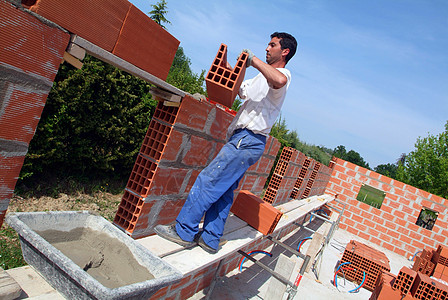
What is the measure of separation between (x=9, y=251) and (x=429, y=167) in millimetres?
20719

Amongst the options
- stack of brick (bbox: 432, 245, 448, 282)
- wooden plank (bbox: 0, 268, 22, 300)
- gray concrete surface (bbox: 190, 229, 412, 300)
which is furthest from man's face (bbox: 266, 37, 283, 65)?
stack of brick (bbox: 432, 245, 448, 282)

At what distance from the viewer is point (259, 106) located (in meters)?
2.50

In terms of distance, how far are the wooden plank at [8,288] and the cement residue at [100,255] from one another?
0.31 metres

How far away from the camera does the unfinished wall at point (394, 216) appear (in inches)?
432

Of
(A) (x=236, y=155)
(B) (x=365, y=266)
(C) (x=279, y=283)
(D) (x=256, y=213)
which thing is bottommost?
(B) (x=365, y=266)

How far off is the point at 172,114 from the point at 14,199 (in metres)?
3.12

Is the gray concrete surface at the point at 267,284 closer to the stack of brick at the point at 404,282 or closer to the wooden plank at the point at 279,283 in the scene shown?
the wooden plank at the point at 279,283

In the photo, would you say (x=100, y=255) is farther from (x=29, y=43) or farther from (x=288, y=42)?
(x=288, y=42)

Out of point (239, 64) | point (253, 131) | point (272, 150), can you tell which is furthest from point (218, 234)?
point (272, 150)

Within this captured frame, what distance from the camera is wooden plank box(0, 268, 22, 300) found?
3.68ft

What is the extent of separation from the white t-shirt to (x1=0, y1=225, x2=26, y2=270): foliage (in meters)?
2.37

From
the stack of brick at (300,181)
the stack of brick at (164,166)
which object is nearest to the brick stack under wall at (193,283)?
the stack of brick at (164,166)

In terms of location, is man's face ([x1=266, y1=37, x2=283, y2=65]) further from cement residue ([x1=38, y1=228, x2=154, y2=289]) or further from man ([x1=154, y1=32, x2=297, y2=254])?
cement residue ([x1=38, y1=228, x2=154, y2=289])

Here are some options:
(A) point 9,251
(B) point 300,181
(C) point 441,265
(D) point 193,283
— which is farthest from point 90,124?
(C) point 441,265
